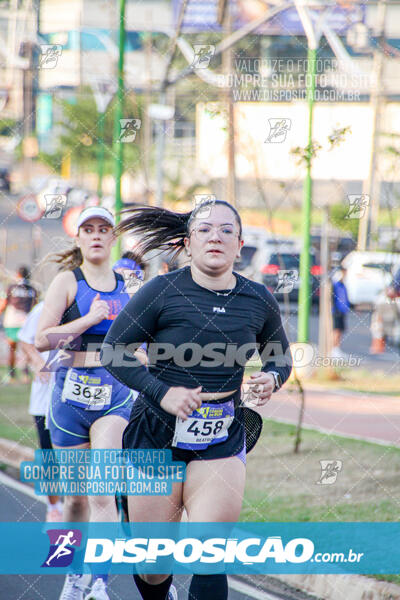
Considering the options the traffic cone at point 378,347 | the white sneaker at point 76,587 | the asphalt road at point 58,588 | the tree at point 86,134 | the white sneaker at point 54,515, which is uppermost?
the tree at point 86,134

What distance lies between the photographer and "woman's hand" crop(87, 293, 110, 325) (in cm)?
467

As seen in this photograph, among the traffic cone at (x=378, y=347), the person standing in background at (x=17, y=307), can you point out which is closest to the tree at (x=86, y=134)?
the traffic cone at (x=378, y=347)

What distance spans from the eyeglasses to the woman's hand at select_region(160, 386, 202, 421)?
0.64 metres

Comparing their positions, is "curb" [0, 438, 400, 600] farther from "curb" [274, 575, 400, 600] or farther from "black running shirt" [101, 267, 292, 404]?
"black running shirt" [101, 267, 292, 404]

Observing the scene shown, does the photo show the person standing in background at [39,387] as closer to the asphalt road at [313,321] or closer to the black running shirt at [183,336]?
the asphalt road at [313,321]

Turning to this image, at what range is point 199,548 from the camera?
12.0 ft

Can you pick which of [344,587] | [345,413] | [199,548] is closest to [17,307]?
[345,413]

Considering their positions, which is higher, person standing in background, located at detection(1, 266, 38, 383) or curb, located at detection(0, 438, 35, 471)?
person standing in background, located at detection(1, 266, 38, 383)

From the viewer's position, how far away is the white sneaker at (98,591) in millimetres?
4461

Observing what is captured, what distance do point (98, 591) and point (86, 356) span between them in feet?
3.86

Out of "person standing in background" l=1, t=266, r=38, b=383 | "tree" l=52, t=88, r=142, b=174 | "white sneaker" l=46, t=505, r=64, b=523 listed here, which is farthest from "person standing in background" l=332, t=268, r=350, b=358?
"white sneaker" l=46, t=505, r=64, b=523

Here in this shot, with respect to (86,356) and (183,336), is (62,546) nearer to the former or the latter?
(86,356)

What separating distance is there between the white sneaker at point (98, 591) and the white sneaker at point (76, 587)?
10cm

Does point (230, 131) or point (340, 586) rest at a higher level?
point (230, 131)
